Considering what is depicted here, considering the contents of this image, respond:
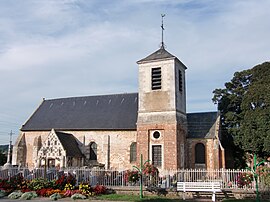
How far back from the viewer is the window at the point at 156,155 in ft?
79.0

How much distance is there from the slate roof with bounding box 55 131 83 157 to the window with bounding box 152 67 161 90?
946cm

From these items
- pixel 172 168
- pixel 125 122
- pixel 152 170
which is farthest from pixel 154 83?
pixel 152 170

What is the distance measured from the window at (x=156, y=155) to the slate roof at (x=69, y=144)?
7.80 meters

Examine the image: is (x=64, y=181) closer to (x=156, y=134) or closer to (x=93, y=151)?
(x=156, y=134)

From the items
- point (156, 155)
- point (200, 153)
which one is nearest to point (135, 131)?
point (156, 155)

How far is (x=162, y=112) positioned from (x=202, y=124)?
5173 mm

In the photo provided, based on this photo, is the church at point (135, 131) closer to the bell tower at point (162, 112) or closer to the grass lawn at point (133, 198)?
the bell tower at point (162, 112)

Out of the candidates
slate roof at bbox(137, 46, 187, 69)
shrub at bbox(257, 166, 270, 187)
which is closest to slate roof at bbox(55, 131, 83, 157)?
slate roof at bbox(137, 46, 187, 69)

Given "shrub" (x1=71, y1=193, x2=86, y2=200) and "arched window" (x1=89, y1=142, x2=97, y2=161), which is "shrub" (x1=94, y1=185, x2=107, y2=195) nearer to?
"shrub" (x1=71, y1=193, x2=86, y2=200)

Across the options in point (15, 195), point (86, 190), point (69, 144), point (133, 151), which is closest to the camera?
point (15, 195)

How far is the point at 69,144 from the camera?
1102 inches

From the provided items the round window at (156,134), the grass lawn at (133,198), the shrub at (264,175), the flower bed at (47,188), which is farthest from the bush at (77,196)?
the round window at (156,134)

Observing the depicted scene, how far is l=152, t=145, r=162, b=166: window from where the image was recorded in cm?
2409

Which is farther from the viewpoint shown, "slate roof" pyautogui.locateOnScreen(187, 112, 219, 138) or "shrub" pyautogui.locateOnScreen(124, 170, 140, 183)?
"slate roof" pyautogui.locateOnScreen(187, 112, 219, 138)
